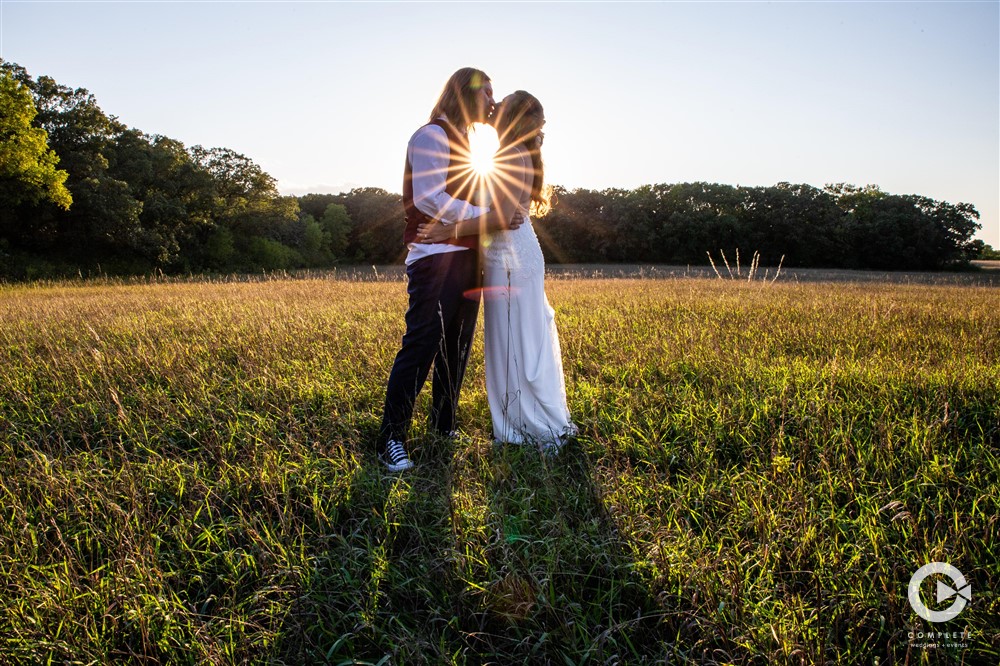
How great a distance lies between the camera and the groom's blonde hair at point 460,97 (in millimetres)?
2861

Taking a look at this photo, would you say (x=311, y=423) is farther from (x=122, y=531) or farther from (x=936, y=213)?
(x=936, y=213)

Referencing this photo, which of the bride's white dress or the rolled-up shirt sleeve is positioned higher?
the rolled-up shirt sleeve

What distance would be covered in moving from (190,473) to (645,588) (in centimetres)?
219

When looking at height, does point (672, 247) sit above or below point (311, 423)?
above

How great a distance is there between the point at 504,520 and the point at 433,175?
5.73ft

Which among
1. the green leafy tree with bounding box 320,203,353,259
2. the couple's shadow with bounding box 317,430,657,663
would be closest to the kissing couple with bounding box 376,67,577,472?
the couple's shadow with bounding box 317,430,657,663

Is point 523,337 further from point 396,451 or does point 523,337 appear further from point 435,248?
point 396,451

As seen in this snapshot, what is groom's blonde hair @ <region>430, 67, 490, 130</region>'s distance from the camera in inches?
113

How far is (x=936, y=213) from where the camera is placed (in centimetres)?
4881

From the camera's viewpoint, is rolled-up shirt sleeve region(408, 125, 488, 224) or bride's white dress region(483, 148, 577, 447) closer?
rolled-up shirt sleeve region(408, 125, 488, 224)

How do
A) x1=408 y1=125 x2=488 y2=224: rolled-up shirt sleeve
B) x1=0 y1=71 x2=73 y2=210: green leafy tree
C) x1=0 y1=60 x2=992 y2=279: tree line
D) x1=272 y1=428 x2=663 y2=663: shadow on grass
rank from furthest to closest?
x1=0 y1=60 x2=992 y2=279: tree line < x1=0 y1=71 x2=73 y2=210: green leafy tree < x1=408 y1=125 x2=488 y2=224: rolled-up shirt sleeve < x1=272 y1=428 x2=663 y2=663: shadow on grass

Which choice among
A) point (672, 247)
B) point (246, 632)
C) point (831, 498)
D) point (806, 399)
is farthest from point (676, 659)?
point (672, 247)

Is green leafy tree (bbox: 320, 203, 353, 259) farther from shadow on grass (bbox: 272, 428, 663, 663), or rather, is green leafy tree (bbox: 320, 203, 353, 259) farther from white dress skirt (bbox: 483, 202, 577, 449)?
shadow on grass (bbox: 272, 428, 663, 663)

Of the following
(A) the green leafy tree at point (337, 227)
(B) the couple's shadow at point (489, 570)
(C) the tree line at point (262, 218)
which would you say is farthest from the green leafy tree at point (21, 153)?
(A) the green leafy tree at point (337, 227)
